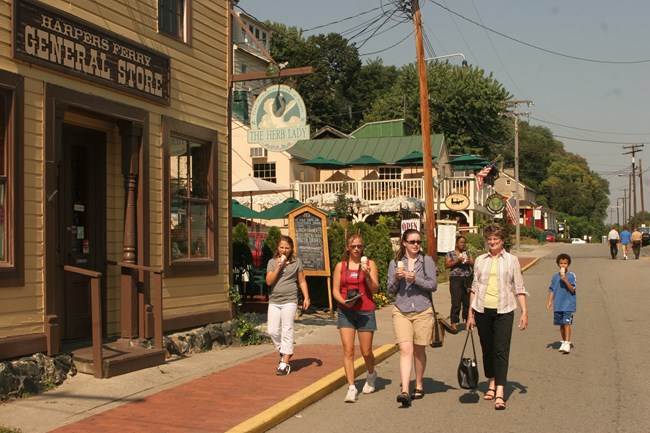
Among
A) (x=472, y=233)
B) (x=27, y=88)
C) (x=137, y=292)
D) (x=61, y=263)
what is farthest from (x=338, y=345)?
(x=472, y=233)

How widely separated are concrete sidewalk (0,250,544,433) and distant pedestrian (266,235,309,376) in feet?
1.28

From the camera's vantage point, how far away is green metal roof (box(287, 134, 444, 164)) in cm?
4441

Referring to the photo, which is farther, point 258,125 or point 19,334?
point 258,125

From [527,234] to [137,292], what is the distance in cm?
6656

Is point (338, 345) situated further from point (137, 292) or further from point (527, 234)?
point (527, 234)

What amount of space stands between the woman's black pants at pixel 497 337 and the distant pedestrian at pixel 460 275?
5.46 m

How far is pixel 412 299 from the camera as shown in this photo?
318 inches

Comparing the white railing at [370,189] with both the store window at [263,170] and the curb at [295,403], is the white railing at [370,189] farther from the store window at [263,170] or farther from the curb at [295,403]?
the curb at [295,403]

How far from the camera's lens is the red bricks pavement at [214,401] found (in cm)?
681

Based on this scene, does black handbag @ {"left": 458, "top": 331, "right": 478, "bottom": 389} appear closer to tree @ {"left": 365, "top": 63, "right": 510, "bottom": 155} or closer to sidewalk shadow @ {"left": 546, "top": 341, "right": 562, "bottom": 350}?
sidewalk shadow @ {"left": 546, "top": 341, "right": 562, "bottom": 350}

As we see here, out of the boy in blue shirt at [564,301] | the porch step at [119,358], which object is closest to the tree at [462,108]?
the boy in blue shirt at [564,301]

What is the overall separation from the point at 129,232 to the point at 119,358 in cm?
181

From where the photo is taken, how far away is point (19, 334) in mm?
7941

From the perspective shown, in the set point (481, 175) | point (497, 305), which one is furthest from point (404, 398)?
point (481, 175)
